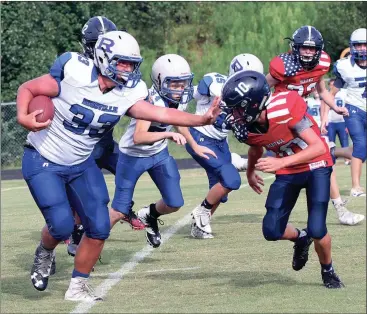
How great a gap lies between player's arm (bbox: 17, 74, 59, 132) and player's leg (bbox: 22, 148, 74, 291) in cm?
39

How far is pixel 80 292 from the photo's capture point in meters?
6.77

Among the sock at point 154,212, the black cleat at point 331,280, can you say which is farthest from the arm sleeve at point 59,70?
the sock at point 154,212

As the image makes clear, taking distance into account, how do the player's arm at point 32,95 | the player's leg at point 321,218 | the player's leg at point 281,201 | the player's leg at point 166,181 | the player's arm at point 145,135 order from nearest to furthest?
the player's arm at point 32,95 → the player's leg at point 321,218 → the player's leg at point 281,201 → the player's arm at point 145,135 → the player's leg at point 166,181

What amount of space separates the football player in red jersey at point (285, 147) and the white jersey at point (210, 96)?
96.9 inches

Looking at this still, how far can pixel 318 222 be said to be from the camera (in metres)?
6.86

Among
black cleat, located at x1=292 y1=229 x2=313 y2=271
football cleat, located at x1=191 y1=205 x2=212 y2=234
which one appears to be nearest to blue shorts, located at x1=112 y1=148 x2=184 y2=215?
football cleat, located at x1=191 y1=205 x2=212 y2=234

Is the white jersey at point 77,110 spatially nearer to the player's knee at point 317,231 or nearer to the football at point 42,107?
the football at point 42,107

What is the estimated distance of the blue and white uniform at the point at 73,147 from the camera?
21.9 feet

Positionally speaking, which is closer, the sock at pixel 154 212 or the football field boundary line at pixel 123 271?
the football field boundary line at pixel 123 271

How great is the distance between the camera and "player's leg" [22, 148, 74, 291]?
22.1 ft

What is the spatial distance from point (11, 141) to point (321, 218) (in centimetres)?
1509

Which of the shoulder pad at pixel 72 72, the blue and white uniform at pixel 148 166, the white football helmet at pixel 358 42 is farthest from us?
the white football helmet at pixel 358 42

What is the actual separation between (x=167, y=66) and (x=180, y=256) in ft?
5.30

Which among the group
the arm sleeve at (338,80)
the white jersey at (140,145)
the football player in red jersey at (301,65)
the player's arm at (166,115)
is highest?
the player's arm at (166,115)
